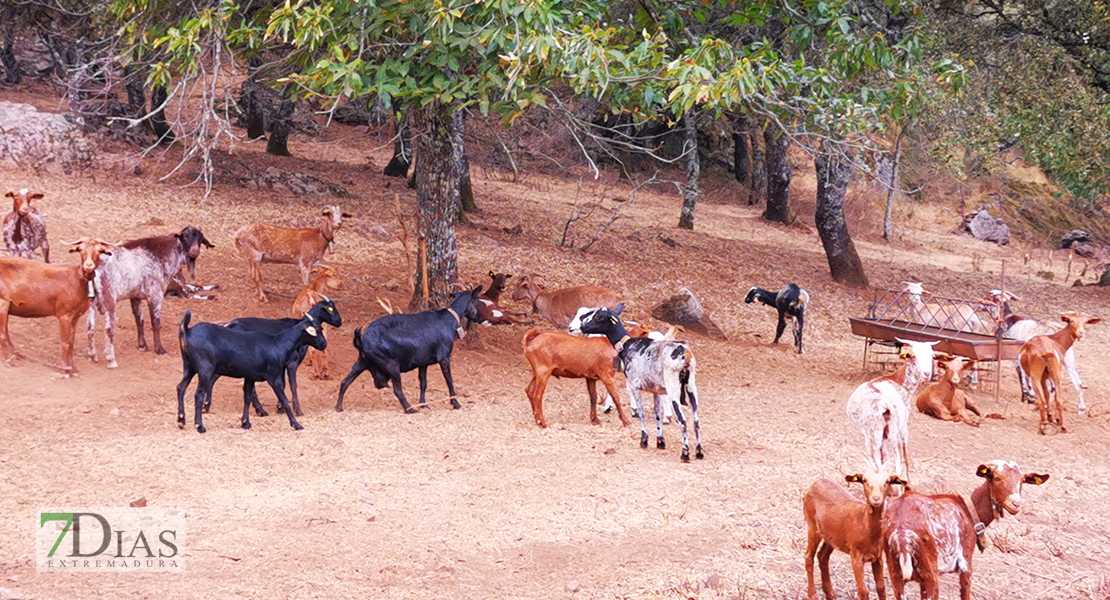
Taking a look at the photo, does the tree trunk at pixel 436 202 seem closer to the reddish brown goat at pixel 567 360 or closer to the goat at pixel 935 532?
the reddish brown goat at pixel 567 360

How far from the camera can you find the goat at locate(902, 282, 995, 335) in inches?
525

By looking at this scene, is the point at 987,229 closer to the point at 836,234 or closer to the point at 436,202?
the point at 836,234

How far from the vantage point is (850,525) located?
5.80 metres

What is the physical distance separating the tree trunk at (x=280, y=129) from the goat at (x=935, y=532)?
60.5 feet

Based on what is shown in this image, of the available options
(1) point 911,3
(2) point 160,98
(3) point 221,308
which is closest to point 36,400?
(3) point 221,308

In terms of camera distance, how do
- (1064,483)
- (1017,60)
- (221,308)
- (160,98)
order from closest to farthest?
(1064,483) < (221,308) < (1017,60) < (160,98)

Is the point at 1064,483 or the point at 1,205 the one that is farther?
the point at 1,205

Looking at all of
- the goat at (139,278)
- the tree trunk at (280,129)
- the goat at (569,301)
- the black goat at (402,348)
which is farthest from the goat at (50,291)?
the tree trunk at (280,129)

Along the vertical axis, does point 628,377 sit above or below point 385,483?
above

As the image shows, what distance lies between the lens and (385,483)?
8094mm

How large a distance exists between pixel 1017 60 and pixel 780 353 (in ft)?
39.9

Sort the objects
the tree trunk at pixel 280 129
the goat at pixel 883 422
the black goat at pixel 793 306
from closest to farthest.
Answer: the goat at pixel 883 422, the black goat at pixel 793 306, the tree trunk at pixel 280 129

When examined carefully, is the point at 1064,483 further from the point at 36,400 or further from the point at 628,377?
the point at 36,400

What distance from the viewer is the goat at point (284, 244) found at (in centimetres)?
1322
